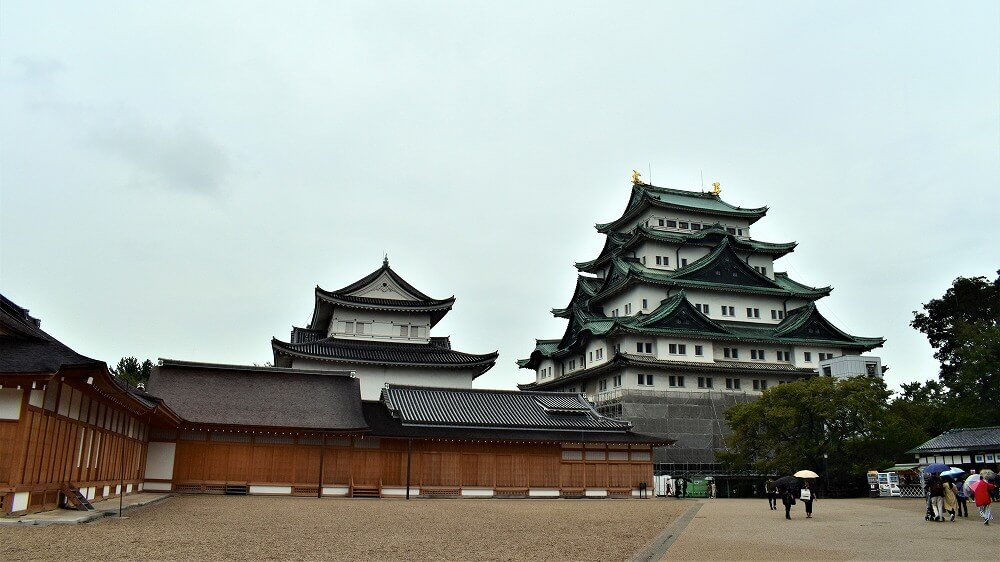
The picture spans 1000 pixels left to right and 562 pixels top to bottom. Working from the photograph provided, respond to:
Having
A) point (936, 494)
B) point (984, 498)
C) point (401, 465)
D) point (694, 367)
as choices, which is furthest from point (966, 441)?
point (401, 465)

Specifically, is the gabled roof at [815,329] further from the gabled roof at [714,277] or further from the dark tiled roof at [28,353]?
the dark tiled roof at [28,353]

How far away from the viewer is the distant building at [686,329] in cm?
5096

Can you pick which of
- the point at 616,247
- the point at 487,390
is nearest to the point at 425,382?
the point at 487,390

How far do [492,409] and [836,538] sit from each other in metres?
24.9

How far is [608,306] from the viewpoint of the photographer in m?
62.6

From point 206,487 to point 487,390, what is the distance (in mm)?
15913

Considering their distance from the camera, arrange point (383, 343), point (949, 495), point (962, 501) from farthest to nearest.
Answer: point (383, 343)
point (962, 501)
point (949, 495)

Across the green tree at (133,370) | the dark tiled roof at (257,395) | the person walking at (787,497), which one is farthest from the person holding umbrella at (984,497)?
the green tree at (133,370)

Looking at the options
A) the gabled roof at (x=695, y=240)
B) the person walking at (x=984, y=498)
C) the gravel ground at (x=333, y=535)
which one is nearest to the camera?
the gravel ground at (x=333, y=535)

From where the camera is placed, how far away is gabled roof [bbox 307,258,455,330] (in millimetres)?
48750

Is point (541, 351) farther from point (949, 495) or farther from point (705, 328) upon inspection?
point (949, 495)

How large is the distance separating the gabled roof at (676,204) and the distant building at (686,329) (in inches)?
4.9

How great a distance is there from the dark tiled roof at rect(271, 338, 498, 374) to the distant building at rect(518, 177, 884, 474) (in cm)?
1099

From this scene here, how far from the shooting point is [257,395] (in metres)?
35.9
